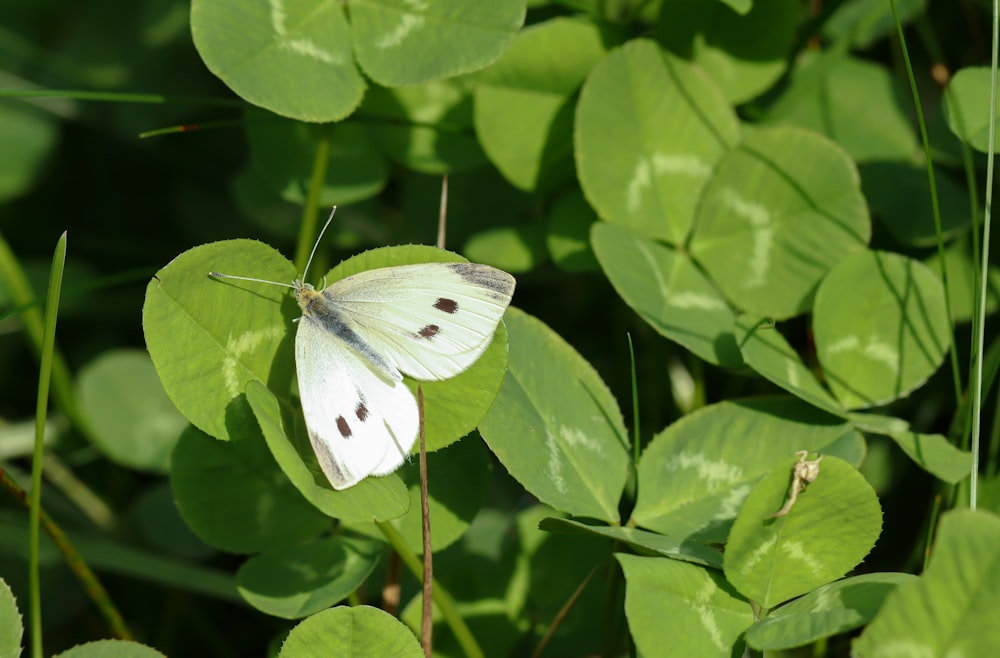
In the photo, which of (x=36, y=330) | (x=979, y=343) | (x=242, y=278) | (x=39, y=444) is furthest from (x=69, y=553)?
(x=979, y=343)

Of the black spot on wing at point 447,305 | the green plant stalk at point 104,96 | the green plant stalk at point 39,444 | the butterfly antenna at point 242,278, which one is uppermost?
the green plant stalk at point 104,96

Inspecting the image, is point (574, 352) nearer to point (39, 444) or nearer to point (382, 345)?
point (382, 345)

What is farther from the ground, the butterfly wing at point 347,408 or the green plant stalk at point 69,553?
the butterfly wing at point 347,408

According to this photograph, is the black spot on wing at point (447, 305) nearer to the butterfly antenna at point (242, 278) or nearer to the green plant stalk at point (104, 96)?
the butterfly antenna at point (242, 278)

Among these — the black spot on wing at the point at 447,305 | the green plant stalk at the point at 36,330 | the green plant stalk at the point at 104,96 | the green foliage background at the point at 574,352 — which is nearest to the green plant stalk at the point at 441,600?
the green foliage background at the point at 574,352

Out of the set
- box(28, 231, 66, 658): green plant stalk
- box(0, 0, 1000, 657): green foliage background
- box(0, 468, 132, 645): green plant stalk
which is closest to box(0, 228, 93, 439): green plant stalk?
box(0, 0, 1000, 657): green foliage background

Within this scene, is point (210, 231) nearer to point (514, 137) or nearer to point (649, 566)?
point (514, 137)
